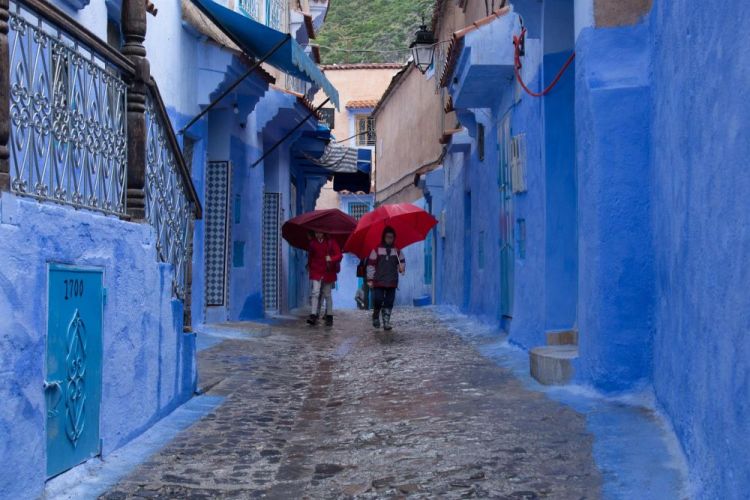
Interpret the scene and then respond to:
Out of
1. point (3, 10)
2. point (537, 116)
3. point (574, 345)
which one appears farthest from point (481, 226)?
point (3, 10)

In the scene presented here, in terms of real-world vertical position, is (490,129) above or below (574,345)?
above

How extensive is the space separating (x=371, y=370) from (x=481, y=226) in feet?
21.2

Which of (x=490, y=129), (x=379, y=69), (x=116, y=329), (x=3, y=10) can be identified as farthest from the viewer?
(x=379, y=69)

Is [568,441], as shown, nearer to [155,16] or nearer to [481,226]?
[155,16]

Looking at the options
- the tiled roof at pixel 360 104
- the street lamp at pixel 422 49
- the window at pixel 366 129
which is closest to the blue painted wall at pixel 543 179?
the street lamp at pixel 422 49

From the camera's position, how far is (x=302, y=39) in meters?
26.0

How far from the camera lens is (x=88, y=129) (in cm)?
609

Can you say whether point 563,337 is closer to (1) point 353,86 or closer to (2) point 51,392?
(2) point 51,392

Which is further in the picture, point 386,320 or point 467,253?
point 467,253

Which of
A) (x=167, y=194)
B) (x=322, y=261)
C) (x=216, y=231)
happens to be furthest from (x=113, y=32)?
(x=322, y=261)

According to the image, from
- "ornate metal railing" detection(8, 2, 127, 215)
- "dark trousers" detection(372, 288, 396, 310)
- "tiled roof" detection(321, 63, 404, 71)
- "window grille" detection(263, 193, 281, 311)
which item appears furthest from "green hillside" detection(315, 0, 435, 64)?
"ornate metal railing" detection(8, 2, 127, 215)

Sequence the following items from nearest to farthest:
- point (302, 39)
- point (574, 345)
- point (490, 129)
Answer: point (574, 345) → point (490, 129) → point (302, 39)

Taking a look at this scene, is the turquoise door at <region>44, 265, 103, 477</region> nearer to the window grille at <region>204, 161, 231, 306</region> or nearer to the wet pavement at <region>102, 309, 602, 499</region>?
the wet pavement at <region>102, 309, 602, 499</region>

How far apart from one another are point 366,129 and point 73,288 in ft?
136
